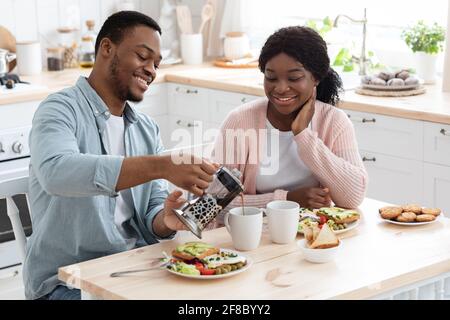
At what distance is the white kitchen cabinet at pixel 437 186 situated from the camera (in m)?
3.31

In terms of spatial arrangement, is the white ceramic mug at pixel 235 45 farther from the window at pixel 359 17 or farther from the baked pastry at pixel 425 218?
the baked pastry at pixel 425 218

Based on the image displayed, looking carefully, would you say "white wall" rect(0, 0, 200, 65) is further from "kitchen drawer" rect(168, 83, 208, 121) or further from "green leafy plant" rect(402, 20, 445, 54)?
"green leafy plant" rect(402, 20, 445, 54)

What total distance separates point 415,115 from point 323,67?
33.7 inches

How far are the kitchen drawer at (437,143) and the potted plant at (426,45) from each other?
2.61ft

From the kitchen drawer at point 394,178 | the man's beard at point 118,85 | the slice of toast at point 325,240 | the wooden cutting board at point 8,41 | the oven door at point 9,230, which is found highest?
the man's beard at point 118,85

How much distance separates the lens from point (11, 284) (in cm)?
372

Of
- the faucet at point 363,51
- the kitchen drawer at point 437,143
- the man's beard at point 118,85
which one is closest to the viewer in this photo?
the man's beard at point 118,85

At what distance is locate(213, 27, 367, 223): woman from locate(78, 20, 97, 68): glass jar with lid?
7.22 ft

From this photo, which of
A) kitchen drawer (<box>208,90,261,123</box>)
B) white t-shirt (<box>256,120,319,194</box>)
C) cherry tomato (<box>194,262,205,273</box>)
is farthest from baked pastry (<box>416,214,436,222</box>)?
kitchen drawer (<box>208,90,261,123</box>)

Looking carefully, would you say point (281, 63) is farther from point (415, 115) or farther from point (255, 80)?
point (255, 80)

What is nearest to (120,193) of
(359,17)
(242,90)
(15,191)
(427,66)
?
(15,191)

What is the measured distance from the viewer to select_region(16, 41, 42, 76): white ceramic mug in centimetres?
445

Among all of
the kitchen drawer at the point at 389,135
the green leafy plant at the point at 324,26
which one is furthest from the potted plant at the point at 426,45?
the kitchen drawer at the point at 389,135

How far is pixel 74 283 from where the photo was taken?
1883 millimetres
